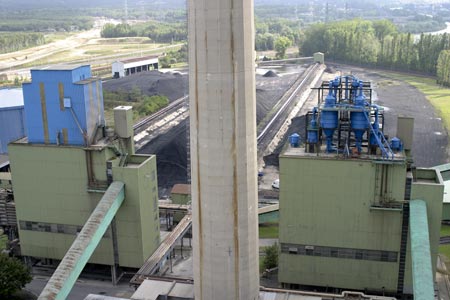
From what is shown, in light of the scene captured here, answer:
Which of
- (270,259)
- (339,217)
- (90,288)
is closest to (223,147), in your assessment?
(339,217)

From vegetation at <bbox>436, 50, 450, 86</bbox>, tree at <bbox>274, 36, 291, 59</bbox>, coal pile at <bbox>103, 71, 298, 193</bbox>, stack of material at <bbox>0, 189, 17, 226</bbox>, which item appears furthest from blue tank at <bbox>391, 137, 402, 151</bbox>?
tree at <bbox>274, 36, 291, 59</bbox>

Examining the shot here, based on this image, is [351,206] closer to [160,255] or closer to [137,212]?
[160,255]

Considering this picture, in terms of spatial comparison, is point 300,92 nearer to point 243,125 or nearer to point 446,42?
point 446,42

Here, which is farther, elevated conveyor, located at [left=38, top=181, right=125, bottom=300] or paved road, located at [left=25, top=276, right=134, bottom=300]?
paved road, located at [left=25, top=276, right=134, bottom=300]

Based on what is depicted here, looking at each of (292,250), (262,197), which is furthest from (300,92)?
(292,250)

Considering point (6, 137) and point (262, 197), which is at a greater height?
point (6, 137)

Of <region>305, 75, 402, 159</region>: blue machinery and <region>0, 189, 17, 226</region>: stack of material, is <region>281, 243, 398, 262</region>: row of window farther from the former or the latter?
<region>0, 189, 17, 226</region>: stack of material

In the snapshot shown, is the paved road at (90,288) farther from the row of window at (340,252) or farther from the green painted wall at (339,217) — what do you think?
the green painted wall at (339,217)
